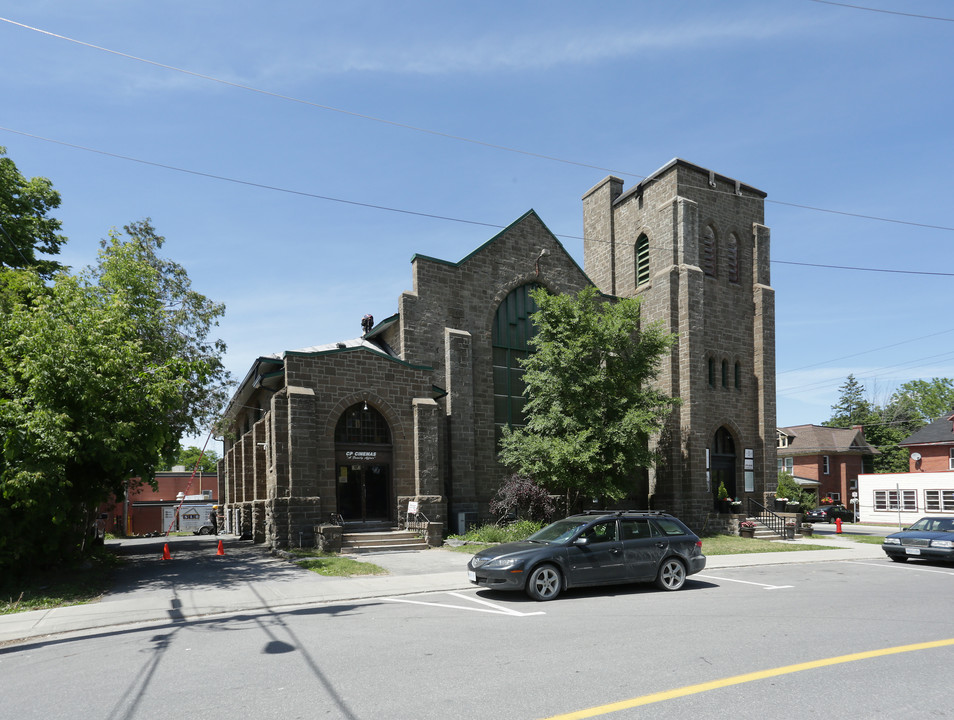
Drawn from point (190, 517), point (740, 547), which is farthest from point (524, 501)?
point (190, 517)

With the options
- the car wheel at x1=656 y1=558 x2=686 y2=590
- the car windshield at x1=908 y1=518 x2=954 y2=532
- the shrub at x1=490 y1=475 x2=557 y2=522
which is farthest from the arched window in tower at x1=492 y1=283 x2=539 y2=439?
the car wheel at x1=656 y1=558 x2=686 y2=590

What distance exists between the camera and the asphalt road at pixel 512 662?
574cm

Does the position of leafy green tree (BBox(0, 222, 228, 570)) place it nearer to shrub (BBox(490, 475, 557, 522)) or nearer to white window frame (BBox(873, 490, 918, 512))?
shrub (BBox(490, 475, 557, 522))

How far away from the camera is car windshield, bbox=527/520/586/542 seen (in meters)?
11.9

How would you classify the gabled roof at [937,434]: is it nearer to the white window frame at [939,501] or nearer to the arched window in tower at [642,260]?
the white window frame at [939,501]

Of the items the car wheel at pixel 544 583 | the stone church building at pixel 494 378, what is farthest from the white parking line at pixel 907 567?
the car wheel at pixel 544 583

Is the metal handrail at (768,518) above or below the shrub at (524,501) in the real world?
below

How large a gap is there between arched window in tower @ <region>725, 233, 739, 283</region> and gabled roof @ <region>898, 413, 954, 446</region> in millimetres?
27117

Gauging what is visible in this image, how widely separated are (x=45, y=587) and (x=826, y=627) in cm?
1408

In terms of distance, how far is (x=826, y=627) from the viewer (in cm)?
890

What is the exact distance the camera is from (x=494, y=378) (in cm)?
2662

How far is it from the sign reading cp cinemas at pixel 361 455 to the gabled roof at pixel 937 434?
43523 millimetres

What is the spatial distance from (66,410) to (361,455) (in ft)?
32.7

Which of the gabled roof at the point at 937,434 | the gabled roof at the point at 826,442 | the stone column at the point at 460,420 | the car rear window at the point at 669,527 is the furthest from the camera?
the gabled roof at the point at 826,442
